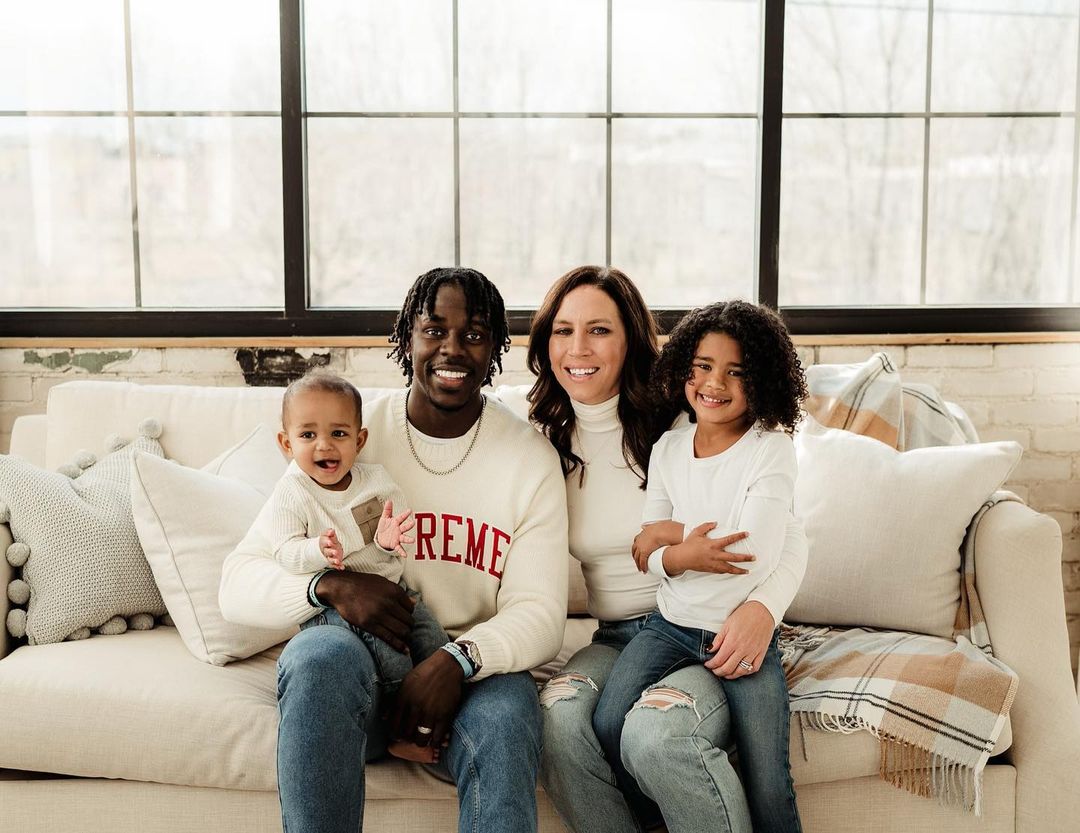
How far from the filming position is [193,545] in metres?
1.88

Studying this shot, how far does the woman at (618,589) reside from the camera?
1463 mm

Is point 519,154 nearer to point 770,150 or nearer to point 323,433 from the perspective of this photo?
point 770,150

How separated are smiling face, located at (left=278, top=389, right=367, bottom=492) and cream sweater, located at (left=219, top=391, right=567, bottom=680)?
0.12 m

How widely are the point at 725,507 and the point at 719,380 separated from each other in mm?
213

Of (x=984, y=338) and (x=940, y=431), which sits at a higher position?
(x=984, y=338)

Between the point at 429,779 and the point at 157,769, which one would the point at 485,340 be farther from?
the point at 157,769

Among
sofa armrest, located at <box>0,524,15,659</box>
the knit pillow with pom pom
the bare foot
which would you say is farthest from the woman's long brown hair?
sofa armrest, located at <box>0,524,15,659</box>

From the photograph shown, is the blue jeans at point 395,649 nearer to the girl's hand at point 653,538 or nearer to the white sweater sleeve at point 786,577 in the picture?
the girl's hand at point 653,538

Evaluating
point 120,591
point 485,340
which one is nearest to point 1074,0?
point 485,340

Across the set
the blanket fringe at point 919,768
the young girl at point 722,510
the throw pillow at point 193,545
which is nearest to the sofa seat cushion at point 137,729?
the throw pillow at point 193,545

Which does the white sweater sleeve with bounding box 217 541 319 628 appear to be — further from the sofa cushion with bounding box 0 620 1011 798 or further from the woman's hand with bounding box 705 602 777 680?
the woman's hand with bounding box 705 602 777 680

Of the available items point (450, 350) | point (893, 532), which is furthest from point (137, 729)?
point (893, 532)

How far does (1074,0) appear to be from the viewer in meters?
2.85

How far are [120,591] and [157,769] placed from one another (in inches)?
15.5
